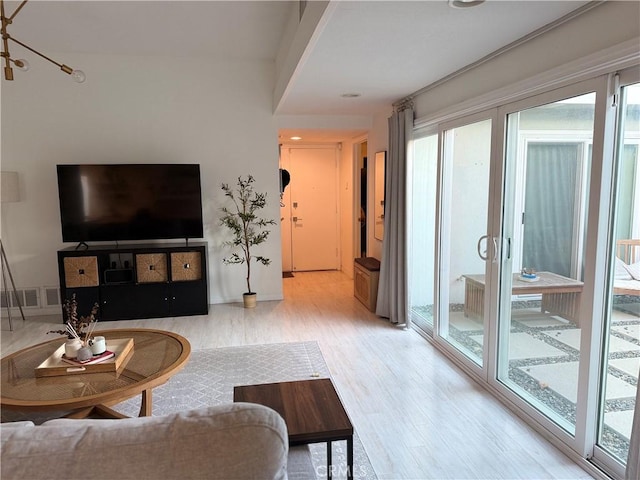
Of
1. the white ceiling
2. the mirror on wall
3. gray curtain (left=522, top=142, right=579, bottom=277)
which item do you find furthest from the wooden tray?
the mirror on wall

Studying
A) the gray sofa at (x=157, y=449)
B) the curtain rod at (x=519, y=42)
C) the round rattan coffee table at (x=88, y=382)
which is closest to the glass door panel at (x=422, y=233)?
the curtain rod at (x=519, y=42)

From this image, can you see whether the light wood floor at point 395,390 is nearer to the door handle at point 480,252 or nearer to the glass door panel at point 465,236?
the glass door panel at point 465,236

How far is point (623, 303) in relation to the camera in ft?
6.88

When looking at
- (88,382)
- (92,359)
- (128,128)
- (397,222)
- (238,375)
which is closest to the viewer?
(88,382)

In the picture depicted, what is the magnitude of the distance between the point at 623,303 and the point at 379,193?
3.44 m

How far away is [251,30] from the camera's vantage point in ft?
13.4

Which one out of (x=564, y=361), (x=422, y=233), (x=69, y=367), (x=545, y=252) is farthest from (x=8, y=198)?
(x=564, y=361)

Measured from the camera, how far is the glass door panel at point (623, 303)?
2.02m

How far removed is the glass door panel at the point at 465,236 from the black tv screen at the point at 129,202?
2.73 m

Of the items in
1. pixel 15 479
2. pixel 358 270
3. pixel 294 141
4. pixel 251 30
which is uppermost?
pixel 251 30

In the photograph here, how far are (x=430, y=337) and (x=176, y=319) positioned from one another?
2721mm

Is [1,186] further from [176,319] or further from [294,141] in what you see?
[294,141]

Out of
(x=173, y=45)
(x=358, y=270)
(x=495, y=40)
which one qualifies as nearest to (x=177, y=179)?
(x=173, y=45)

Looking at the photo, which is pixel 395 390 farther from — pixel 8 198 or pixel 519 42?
pixel 8 198
